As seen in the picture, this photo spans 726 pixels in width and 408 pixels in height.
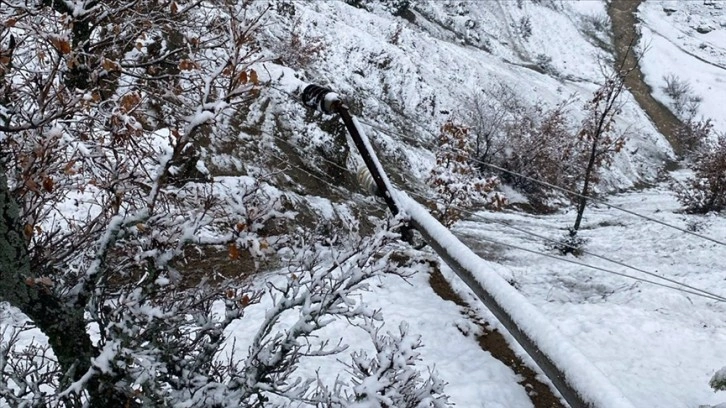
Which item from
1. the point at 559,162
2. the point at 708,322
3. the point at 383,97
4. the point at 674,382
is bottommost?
the point at 708,322

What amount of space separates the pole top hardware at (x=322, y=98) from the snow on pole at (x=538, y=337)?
2268 mm

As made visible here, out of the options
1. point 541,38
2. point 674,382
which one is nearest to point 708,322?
point 674,382

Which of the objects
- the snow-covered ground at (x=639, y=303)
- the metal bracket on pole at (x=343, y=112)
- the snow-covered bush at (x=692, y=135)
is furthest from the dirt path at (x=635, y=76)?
the metal bracket on pole at (x=343, y=112)

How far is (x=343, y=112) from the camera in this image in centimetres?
653

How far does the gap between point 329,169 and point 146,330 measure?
9077mm

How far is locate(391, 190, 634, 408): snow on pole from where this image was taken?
11.0ft

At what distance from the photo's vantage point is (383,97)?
61.2 ft

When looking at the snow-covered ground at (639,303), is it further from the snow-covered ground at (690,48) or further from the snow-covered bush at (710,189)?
the snow-covered ground at (690,48)

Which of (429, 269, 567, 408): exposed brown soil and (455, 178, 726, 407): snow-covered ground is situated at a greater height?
(429, 269, 567, 408): exposed brown soil

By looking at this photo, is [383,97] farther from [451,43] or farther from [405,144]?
[451,43]

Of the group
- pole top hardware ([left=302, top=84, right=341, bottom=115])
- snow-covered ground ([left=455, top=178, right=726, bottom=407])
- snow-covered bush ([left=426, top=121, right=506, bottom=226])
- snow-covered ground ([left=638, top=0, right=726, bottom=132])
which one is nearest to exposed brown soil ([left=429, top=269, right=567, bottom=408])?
snow-covered ground ([left=455, top=178, right=726, bottom=407])

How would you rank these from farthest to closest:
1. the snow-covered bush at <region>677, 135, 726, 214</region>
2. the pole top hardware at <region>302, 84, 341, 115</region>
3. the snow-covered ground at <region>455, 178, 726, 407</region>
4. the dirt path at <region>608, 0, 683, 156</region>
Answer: the dirt path at <region>608, 0, 683, 156</region>
the snow-covered bush at <region>677, 135, 726, 214</region>
the pole top hardware at <region>302, 84, 341, 115</region>
the snow-covered ground at <region>455, 178, 726, 407</region>

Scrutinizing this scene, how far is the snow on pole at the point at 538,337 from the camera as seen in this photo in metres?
3.36

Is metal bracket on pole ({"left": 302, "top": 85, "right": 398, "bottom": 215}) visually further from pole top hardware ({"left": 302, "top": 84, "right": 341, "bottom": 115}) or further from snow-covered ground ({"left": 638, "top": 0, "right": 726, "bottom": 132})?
snow-covered ground ({"left": 638, "top": 0, "right": 726, "bottom": 132})
